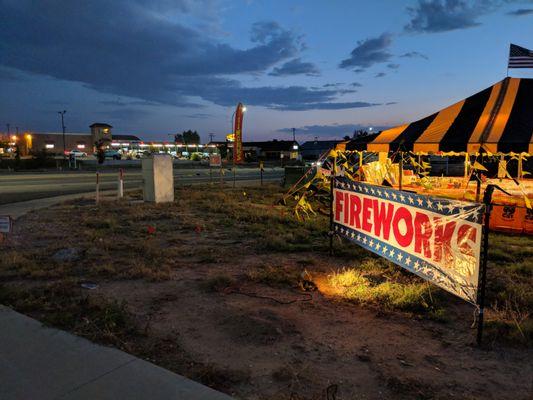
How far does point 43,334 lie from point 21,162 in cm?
4699

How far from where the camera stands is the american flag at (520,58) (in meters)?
13.6

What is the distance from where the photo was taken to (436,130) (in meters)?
10.8

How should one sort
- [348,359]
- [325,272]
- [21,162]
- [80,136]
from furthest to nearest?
[80,136] < [21,162] < [325,272] < [348,359]

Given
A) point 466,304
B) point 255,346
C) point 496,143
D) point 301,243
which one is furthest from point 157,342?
point 496,143

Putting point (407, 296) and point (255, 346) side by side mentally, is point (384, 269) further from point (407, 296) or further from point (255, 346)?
point (255, 346)

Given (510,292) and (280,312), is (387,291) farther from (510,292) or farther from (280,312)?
(510,292)

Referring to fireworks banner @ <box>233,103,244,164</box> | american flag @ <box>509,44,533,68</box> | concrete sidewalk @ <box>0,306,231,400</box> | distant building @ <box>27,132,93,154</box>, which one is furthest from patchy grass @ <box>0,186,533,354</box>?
distant building @ <box>27,132,93,154</box>

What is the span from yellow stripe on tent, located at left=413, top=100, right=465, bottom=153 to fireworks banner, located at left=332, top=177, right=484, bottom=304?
397 cm

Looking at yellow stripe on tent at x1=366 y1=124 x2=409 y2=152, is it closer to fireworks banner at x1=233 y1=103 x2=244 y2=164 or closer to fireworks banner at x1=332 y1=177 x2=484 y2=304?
fireworks banner at x1=332 y1=177 x2=484 y2=304

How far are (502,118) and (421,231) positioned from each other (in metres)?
5.87

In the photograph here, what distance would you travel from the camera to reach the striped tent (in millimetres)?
8961

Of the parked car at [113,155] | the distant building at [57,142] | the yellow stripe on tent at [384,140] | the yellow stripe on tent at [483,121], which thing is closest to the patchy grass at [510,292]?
the yellow stripe on tent at [483,121]

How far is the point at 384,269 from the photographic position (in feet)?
23.0

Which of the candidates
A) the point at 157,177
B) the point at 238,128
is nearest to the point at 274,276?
the point at 157,177
